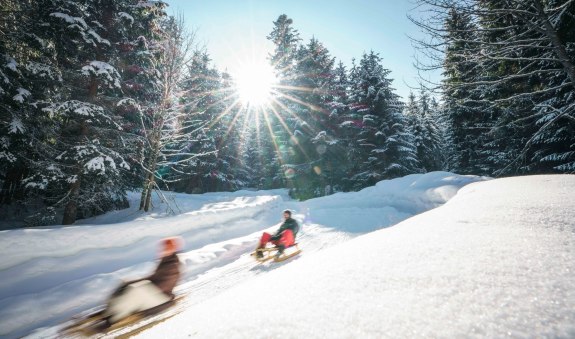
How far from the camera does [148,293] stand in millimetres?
5125

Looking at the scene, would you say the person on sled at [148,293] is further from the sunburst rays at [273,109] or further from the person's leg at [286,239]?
the sunburst rays at [273,109]

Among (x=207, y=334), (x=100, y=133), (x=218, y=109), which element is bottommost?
(x=207, y=334)

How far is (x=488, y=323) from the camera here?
4.83 feet

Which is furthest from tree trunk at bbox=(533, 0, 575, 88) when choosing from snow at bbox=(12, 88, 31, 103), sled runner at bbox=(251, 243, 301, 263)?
snow at bbox=(12, 88, 31, 103)

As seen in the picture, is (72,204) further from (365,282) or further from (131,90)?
(365,282)

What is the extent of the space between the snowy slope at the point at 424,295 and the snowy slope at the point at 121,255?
3.96m

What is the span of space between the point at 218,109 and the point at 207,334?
3368cm

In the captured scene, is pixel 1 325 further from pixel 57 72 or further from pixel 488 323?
pixel 57 72

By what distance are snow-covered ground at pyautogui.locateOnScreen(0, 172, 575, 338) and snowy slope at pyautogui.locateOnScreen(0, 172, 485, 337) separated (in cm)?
3

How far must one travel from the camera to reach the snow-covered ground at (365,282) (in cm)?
160

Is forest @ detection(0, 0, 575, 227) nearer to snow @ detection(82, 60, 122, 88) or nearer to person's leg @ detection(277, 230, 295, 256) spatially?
snow @ detection(82, 60, 122, 88)

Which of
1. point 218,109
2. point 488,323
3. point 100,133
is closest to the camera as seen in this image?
point 488,323

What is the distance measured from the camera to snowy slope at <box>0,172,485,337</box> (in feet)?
18.9

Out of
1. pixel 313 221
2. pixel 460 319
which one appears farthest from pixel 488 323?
pixel 313 221
